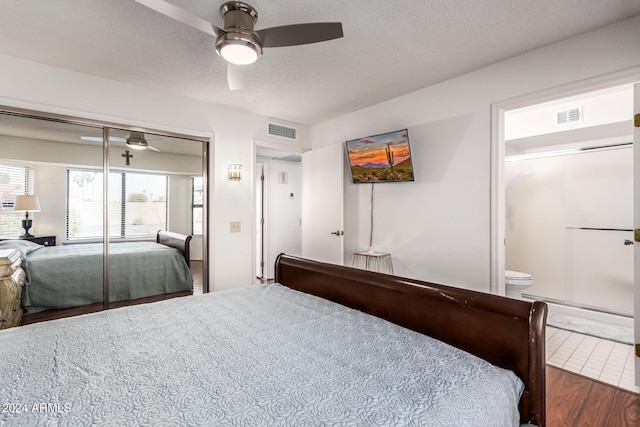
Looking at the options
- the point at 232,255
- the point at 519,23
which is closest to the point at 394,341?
the point at 519,23

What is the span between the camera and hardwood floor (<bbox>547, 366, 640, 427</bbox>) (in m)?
1.81

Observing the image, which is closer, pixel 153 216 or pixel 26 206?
pixel 26 206

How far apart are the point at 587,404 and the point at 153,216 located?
12.4 ft

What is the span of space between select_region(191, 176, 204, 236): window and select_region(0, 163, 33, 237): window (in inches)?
50.6

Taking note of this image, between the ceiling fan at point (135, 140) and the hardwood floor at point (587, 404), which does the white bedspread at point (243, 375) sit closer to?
the hardwood floor at point (587, 404)

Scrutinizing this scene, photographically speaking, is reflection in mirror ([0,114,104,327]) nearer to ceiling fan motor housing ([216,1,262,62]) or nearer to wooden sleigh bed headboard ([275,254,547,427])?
ceiling fan motor housing ([216,1,262,62])

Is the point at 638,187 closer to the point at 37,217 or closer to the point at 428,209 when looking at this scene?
the point at 428,209

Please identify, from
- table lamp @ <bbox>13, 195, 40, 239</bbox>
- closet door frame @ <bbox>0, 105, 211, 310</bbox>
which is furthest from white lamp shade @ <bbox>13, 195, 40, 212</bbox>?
closet door frame @ <bbox>0, 105, 211, 310</bbox>

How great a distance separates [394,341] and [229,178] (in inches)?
106

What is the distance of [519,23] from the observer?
6.27ft

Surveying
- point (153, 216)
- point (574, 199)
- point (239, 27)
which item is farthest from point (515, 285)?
point (153, 216)

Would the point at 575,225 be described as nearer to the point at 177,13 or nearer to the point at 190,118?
the point at 177,13

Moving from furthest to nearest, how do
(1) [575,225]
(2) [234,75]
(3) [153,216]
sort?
(1) [575,225]
(3) [153,216]
(2) [234,75]

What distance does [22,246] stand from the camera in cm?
243
